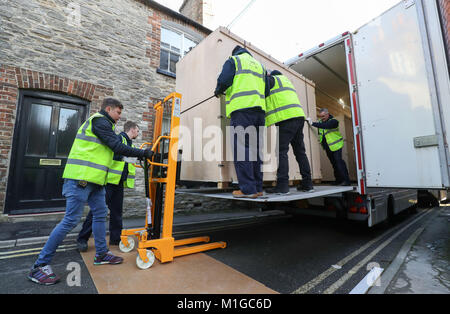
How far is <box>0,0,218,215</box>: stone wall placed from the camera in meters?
4.64

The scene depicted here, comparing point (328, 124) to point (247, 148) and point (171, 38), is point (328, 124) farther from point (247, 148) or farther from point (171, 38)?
point (171, 38)

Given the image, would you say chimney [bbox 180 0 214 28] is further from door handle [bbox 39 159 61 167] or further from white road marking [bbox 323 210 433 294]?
white road marking [bbox 323 210 433 294]

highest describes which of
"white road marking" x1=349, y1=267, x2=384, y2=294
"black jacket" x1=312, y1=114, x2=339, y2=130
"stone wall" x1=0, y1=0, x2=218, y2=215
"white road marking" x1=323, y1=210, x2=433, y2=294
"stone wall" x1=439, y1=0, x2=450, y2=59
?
"stone wall" x1=0, y1=0, x2=218, y2=215

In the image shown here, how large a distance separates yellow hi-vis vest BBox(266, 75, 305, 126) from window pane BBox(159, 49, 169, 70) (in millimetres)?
4914

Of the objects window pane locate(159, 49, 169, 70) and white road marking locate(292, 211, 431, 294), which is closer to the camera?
white road marking locate(292, 211, 431, 294)

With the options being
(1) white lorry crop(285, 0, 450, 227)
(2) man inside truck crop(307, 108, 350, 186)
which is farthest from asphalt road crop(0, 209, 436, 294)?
(2) man inside truck crop(307, 108, 350, 186)

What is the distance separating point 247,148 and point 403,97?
7.96 feet

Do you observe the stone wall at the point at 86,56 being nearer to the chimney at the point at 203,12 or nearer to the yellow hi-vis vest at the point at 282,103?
the chimney at the point at 203,12

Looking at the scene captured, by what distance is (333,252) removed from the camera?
11.3ft

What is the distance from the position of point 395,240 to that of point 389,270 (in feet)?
6.68

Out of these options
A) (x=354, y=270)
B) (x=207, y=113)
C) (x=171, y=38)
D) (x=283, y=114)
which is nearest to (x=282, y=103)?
(x=283, y=114)

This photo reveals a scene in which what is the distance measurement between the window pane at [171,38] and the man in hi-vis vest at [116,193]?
188 inches

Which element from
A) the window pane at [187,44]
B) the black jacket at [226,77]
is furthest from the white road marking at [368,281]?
the window pane at [187,44]
